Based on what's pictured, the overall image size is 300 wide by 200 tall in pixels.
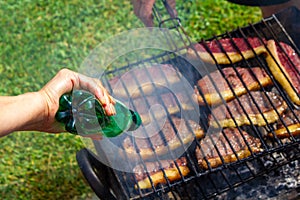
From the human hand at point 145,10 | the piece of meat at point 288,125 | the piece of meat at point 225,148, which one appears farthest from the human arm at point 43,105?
the piece of meat at point 288,125

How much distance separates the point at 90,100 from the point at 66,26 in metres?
2.79

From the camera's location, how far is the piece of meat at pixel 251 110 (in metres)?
2.90

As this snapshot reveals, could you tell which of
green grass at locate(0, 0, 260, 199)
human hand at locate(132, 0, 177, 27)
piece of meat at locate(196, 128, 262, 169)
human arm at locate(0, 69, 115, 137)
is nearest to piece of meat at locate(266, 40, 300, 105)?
piece of meat at locate(196, 128, 262, 169)

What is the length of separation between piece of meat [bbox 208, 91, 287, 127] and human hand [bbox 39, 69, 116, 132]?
0.78 meters

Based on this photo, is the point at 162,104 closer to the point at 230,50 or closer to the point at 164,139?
the point at 164,139

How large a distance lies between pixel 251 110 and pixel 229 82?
9.7 inches

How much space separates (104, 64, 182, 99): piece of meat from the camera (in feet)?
10.0

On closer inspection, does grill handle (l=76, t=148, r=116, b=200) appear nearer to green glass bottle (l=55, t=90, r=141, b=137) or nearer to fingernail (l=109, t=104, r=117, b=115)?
green glass bottle (l=55, t=90, r=141, b=137)

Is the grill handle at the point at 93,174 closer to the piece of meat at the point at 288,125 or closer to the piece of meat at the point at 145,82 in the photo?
the piece of meat at the point at 145,82

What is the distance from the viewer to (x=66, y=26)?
4914 mm

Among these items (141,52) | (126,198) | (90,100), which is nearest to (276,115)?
(126,198)

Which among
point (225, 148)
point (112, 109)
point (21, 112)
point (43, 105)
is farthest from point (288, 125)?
point (21, 112)

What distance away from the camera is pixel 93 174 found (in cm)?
277

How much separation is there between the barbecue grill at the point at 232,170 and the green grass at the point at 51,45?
1.04 metres
